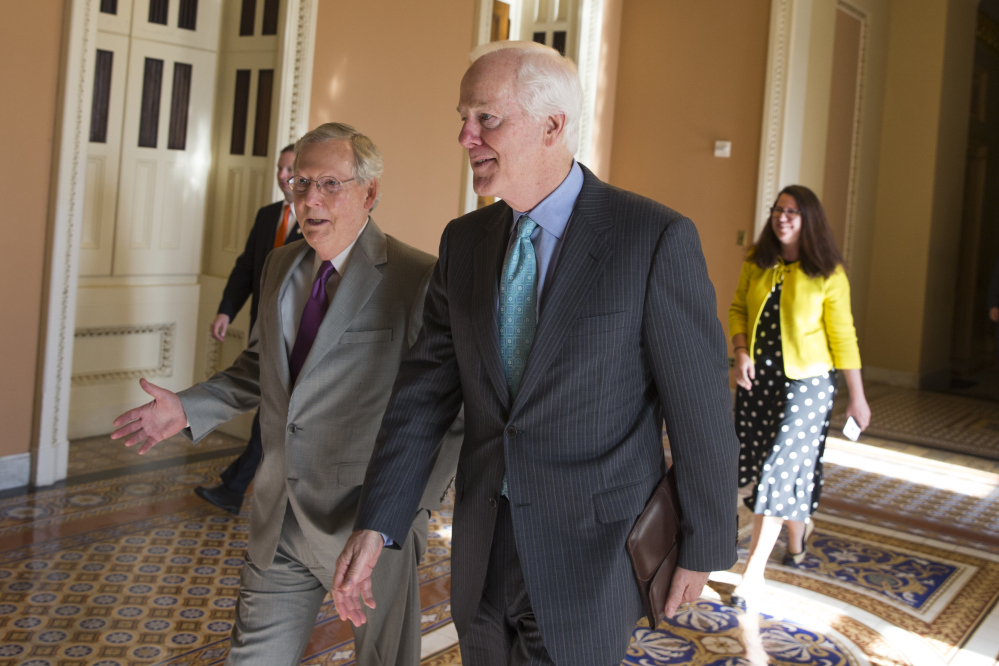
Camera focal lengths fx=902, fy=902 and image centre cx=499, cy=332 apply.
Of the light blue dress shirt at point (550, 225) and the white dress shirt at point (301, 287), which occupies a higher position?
the light blue dress shirt at point (550, 225)

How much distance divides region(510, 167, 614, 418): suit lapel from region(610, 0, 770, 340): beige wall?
7.14 m

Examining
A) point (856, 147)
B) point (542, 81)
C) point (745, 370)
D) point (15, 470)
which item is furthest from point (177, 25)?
point (856, 147)

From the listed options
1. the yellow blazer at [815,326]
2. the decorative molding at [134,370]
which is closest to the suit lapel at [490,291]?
the yellow blazer at [815,326]

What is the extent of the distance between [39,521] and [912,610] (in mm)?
4049

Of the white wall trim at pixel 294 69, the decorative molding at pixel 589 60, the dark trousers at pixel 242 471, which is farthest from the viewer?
the decorative molding at pixel 589 60

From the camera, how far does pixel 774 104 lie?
8258 mm

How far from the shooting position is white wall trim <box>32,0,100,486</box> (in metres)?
4.62

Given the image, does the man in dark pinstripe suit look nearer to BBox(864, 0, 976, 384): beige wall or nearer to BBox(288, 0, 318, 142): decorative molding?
BBox(288, 0, 318, 142): decorative molding

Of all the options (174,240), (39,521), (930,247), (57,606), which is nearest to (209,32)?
(174,240)

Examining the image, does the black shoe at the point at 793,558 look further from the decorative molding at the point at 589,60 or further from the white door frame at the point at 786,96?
the decorative molding at the point at 589,60

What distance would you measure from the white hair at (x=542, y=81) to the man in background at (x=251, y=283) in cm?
305

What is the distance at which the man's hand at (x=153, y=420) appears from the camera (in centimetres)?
205

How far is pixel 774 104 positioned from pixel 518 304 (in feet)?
23.8

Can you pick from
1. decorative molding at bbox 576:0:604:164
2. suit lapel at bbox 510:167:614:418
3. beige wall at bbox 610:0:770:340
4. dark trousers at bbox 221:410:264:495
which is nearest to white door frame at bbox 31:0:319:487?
Answer: dark trousers at bbox 221:410:264:495
